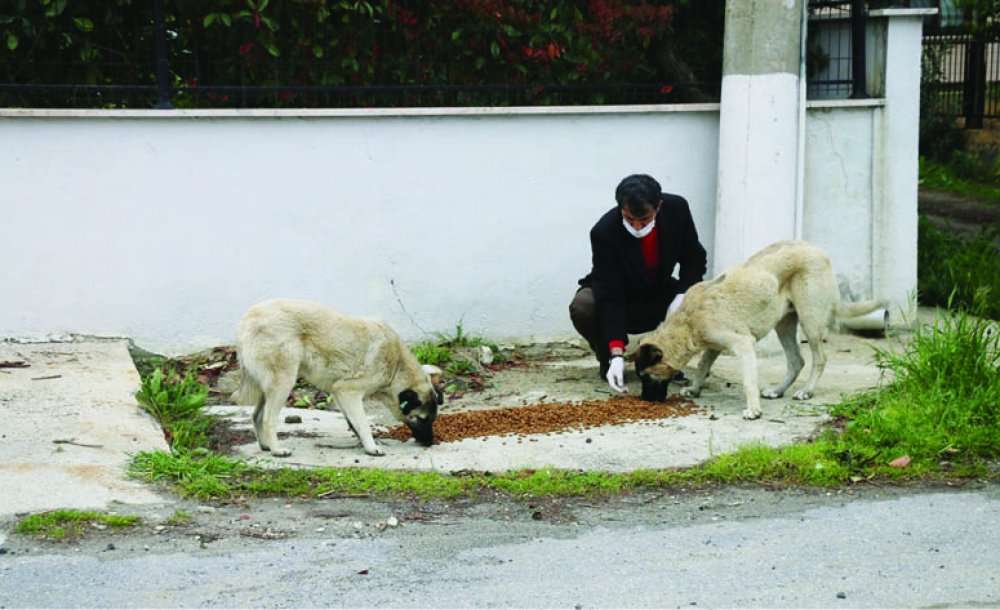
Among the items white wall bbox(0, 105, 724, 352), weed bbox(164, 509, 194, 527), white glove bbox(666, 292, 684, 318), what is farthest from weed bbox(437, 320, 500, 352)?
weed bbox(164, 509, 194, 527)

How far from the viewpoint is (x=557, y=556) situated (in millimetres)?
5789

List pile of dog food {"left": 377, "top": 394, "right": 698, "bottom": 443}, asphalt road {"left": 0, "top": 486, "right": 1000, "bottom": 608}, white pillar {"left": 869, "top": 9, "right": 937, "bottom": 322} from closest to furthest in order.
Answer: asphalt road {"left": 0, "top": 486, "right": 1000, "bottom": 608}, pile of dog food {"left": 377, "top": 394, "right": 698, "bottom": 443}, white pillar {"left": 869, "top": 9, "right": 937, "bottom": 322}

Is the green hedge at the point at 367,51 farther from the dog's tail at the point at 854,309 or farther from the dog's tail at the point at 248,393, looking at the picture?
the dog's tail at the point at 248,393

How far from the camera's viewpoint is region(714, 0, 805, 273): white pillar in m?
9.82

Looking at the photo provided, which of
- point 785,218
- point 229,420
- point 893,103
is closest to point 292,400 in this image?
point 229,420

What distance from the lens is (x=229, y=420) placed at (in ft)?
26.9

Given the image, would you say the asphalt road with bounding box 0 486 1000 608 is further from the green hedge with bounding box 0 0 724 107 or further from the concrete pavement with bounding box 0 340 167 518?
the green hedge with bounding box 0 0 724 107

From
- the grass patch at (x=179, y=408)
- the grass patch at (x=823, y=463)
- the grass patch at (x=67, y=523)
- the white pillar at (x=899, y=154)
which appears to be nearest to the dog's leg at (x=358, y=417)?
the grass patch at (x=823, y=463)

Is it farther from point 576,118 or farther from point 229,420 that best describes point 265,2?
point 229,420

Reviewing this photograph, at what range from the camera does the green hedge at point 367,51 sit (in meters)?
9.63

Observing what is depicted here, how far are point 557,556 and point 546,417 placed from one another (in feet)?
7.65

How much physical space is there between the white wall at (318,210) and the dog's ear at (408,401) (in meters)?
2.49

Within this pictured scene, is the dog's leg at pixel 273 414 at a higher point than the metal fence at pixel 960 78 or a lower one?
lower

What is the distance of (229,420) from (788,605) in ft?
13.3
